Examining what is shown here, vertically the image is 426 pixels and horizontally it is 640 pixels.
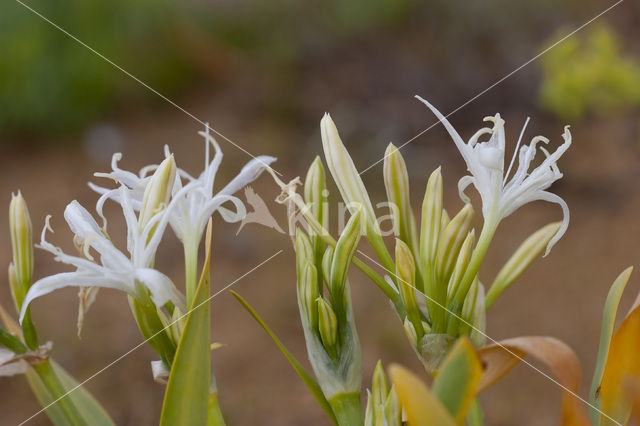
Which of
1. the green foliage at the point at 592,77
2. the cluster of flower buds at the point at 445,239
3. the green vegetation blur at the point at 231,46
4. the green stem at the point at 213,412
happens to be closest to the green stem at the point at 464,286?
the cluster of flower buds at the point at 445,239

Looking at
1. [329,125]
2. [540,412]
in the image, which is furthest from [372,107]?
[329,125]

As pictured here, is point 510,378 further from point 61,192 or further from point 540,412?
point 61,192

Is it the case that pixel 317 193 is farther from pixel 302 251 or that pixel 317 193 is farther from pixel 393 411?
pixel 393 411

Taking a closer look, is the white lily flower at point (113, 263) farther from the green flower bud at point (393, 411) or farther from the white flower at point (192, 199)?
the green flower bud at point (393, 411)

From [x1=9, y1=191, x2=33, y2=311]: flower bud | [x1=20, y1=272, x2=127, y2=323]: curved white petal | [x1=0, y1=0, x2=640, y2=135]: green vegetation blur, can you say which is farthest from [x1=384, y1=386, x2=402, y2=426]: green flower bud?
[x1=0, y1=0, x2=640, y2=135]: green vegetation blur

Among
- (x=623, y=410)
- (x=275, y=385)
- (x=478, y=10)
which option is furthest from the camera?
(x=478, y=10)

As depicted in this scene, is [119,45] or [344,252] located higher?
[119,45]

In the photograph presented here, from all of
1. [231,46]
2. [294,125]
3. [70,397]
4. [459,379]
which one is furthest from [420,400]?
[231,46]
